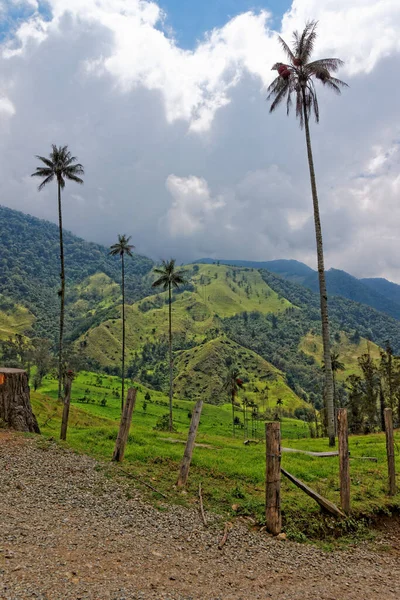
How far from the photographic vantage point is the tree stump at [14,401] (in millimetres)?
16500

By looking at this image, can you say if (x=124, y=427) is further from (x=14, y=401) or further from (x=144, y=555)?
(x=144, y=555)

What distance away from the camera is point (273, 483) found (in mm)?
10188

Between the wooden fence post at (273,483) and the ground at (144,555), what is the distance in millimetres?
491

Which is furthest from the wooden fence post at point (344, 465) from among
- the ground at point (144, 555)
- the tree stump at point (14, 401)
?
the tree stump at point (14, 401)

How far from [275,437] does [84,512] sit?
555 cm

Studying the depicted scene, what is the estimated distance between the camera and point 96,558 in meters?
7.62

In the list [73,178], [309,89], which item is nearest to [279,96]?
[309,89]

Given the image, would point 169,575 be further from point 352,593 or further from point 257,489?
point 257,489

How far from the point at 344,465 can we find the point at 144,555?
682cm

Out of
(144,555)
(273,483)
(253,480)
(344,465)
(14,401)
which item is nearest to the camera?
(144,555)

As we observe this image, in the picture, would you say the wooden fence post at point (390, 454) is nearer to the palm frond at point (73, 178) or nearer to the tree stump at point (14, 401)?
the tree stump at point (14, 401)

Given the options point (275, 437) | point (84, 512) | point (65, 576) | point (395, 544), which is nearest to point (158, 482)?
point (84, 512)

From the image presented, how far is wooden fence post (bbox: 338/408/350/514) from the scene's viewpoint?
1152cm

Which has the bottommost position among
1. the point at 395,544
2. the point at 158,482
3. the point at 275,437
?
the point at 395,544
